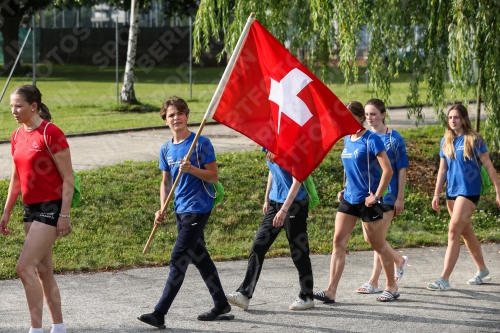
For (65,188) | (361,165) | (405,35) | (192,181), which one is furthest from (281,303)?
(405,35)

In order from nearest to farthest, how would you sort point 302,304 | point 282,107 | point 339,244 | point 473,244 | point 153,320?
point 153,320 < point 282,107 < point 302,304 < point 339,244 < point 473,244

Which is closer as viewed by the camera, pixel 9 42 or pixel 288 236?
pixel 288 236

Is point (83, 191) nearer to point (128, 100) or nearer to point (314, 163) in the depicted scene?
point (314, 163)

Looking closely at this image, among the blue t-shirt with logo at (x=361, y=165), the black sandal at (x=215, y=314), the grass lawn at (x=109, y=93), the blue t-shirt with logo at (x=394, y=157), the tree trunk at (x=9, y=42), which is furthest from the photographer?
the tree trunk at (x=9, y=42)

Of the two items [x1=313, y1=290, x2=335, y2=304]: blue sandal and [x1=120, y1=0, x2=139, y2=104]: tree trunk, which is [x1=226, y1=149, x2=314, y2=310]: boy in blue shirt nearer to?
[x1=313, y1=290, x2=335, y2=304]: blue sandal

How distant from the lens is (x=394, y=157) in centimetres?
754

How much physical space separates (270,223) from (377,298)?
3.97 feet

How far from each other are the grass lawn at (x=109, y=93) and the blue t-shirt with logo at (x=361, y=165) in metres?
5.11

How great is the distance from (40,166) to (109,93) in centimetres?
2114

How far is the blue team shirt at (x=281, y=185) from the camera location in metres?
7.04

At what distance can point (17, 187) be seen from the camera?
6195 mm

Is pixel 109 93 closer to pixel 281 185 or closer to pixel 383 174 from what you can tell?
pixel 281 185

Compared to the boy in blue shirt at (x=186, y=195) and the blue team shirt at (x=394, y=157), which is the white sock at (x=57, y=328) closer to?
the boy in blue shirt at (x=186, y=195)

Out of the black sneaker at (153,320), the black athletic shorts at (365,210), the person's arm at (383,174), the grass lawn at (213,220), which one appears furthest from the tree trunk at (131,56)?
the black sneaker at (153,320)
